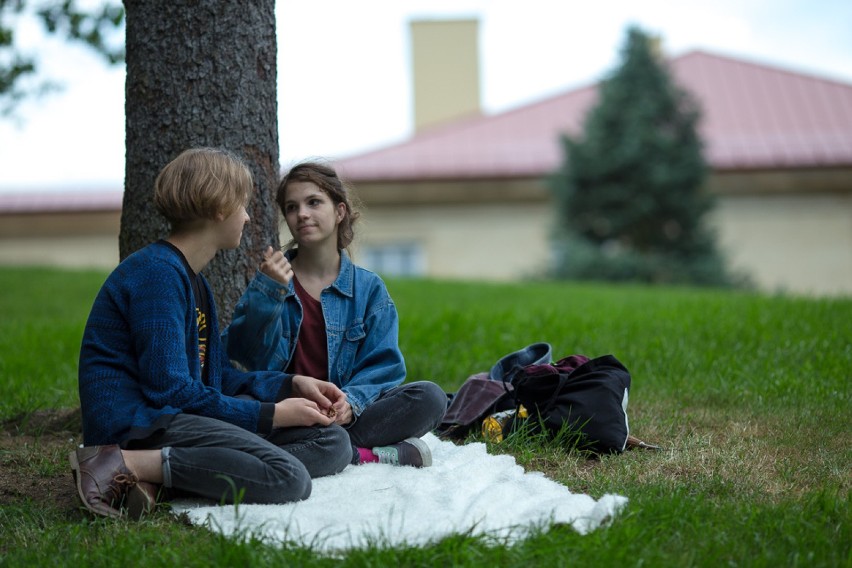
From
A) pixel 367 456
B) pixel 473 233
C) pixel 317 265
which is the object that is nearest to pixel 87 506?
pixel 367 456

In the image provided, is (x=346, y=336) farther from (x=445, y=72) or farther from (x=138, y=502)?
(x=445, y=72)

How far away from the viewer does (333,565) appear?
2734mm

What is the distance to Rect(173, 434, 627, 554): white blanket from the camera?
9.77ft

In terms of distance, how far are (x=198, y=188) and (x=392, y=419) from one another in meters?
1.34

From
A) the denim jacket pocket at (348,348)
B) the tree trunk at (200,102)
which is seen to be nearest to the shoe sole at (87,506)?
the denim jacket pocket at (348,348)

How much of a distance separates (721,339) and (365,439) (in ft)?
12.1

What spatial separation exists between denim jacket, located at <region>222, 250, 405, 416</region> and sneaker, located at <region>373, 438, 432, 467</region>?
0.71 feet

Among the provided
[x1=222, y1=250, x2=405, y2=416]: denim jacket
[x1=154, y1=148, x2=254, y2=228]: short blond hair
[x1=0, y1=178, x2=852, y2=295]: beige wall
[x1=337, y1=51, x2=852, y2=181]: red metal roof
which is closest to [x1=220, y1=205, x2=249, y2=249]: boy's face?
[x1=154, y1=148, x2=254, y2=228]: short blond hair

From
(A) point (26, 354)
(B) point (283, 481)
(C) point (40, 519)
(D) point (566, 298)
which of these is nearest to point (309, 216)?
(B) point (283, 481)

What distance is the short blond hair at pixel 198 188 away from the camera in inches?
143

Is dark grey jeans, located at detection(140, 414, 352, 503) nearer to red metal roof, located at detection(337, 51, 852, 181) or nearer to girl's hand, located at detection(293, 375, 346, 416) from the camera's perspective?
girl's hand, located at detection(293, 375, 346, 416)

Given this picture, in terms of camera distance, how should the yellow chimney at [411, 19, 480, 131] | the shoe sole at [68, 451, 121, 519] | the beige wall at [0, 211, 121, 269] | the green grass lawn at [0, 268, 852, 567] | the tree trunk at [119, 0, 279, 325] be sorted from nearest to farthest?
the green grass lawn at [0, 268, 852, 567]
the shoe sole at [68, 451, 121, 519]
the tree trunk at [119, 0, 279, 325]
the beige wall at [0, 211, 121, 269]
the yellow chimney at [411, 19, 480, 131]

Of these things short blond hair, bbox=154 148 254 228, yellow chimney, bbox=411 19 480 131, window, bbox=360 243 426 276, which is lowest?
window, bbox=360 243 426 276

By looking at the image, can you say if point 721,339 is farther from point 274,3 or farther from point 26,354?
point 26,354
